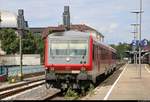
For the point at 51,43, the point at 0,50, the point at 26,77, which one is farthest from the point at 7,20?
the point at 51,43

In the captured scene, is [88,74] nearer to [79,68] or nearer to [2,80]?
[79,68]

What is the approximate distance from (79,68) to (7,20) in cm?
12758

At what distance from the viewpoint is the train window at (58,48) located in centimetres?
2500

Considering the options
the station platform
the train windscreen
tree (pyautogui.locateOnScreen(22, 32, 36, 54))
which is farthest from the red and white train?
tree (pyautogui.locateOnScreen(22, 32, 36, 54))

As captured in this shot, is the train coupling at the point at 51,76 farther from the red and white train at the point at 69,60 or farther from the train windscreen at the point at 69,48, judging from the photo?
the train windscreen at the point at 69,48

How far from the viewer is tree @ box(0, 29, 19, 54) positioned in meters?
104

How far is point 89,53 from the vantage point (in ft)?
81.5

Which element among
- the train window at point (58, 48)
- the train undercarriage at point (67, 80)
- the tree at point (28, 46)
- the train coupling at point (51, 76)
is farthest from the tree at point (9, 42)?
the train coupling at point (51, 76)

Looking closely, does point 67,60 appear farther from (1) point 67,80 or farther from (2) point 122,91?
(2) point 122,91

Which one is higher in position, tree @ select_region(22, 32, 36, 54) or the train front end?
tree @ select_region(22, 32, 36, 54)

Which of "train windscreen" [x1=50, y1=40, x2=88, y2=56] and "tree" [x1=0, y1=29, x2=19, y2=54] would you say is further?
"tree" [x1=0, y1=29, x2=19, y2=54]

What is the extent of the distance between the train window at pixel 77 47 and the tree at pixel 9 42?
7925 cm

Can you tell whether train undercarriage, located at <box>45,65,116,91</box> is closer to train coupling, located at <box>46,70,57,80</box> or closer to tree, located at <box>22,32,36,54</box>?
train coupling, located at <box>46,70,57,80</box>

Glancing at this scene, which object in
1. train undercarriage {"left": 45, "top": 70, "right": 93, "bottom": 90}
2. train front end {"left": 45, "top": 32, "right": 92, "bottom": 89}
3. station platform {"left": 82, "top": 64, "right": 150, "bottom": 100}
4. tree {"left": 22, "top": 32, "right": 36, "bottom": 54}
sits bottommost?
station platform {"left": 82, "top": 64, "right": 150, "bottom": 100}
